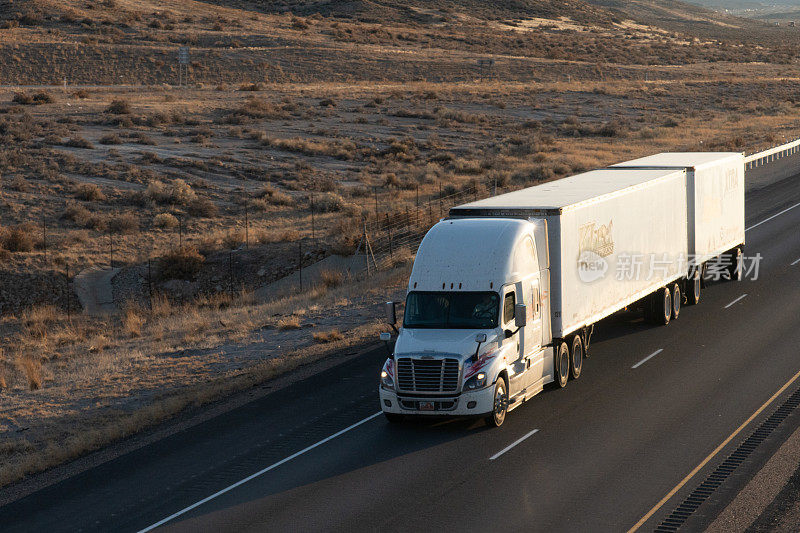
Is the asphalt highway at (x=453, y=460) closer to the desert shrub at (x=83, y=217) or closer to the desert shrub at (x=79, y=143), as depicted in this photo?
the desert shrub at (x=83, y=217)

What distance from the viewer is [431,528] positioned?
13.1 m

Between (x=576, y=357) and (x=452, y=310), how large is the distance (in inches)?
156

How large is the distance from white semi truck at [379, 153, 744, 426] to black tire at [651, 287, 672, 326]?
12.5 inches

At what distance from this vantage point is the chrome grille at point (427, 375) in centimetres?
1686

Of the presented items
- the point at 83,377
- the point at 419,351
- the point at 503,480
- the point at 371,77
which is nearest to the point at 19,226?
the point at 83,377

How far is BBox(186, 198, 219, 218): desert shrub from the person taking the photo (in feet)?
143

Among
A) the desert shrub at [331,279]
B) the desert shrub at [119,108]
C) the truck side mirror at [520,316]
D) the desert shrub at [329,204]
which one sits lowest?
the desert shrub at [331,279]

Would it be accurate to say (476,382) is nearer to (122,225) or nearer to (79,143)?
(122,225)

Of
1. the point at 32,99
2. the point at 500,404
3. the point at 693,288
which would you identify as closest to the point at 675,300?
the point at 693,288

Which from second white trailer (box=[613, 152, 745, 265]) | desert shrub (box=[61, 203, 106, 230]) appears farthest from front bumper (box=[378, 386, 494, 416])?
desert shrub (box=[61, 203, 106, 230])

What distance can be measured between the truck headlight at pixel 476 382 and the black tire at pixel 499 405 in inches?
10.8

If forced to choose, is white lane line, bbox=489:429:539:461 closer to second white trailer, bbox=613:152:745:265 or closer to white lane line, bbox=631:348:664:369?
white lane line, bbox=631:348:664:369

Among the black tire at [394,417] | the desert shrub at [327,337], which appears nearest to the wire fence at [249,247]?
the desert shrub at [327,337]

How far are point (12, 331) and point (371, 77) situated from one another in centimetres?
6566
